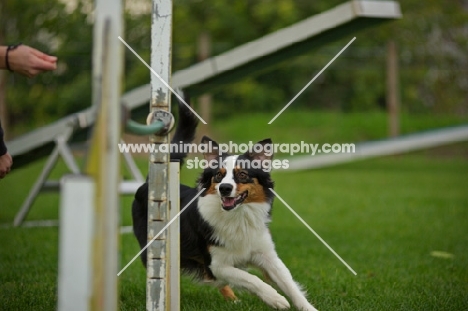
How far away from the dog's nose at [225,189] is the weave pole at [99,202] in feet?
4.77

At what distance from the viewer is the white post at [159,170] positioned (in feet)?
7.87

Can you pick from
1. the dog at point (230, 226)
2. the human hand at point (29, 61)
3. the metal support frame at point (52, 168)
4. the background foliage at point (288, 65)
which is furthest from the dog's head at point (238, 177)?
the background foliage at point (288, 65)

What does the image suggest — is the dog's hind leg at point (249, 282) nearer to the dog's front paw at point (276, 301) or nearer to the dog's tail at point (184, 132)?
the dog's front paw at point (276, 301)

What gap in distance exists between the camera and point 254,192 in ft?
11.3

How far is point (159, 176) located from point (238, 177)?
3.11 feet

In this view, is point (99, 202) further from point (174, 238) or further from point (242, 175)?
point (242, 175)

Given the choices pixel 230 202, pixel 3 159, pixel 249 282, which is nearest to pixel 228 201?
pixel 230 202

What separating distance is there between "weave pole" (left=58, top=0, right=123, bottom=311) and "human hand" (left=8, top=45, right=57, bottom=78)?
532 mm

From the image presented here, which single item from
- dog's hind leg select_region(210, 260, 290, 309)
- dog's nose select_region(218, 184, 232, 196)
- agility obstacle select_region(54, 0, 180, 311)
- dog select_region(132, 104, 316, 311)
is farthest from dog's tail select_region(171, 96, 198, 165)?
agility obstacle select_region(54, 0, 180, 311)

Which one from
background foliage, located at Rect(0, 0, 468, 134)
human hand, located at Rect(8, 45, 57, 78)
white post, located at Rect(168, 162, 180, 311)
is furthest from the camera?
background foliage, located at Rect(0, 0, 468, 134)

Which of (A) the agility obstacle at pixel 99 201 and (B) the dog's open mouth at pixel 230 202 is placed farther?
(B) the dog's open mouth at pixel 230 202

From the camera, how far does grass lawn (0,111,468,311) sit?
129 inches

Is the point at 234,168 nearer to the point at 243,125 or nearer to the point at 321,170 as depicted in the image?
the point at 321,170

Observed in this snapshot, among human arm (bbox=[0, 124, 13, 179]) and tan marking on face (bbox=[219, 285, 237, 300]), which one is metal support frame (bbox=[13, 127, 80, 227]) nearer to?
tan marking on face (bbox=[219, 285, 237, 300])
